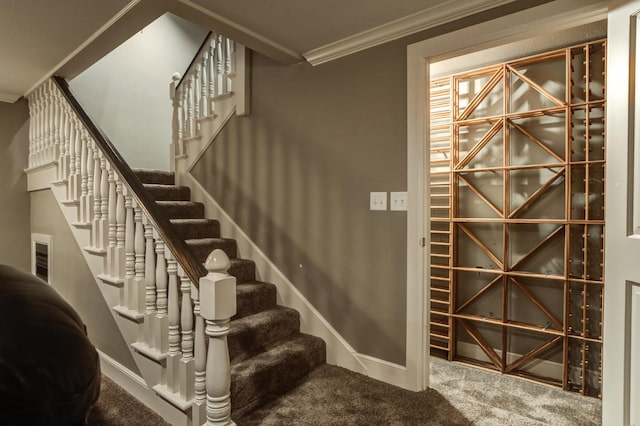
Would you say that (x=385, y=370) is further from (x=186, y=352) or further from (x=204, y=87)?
(x=204, y=87)

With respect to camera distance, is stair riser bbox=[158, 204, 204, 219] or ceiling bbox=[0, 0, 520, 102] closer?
ceiling bbox=[0, 0, 520, 102]

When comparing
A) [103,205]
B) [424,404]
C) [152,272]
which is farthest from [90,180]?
[424,404]

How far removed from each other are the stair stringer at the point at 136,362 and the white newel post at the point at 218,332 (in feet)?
1.14

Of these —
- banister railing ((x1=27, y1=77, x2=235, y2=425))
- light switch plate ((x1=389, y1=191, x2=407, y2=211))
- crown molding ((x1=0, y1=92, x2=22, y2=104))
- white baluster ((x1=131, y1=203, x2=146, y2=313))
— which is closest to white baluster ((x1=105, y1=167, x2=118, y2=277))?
banister railing ((x1=27, y1=77, x2=235, y2=425))

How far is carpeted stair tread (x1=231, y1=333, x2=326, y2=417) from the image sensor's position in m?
1.90

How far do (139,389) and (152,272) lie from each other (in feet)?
2.45

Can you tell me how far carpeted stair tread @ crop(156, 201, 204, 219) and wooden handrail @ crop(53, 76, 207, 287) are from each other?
2.81 feet

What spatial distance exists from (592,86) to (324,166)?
1832 millimetres

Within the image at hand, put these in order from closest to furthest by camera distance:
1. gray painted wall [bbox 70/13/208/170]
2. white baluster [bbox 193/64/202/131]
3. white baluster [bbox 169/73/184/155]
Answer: white baluster [bbox 193/64/202/131] < white baluster [bbox 169/73/184/155] < gray painted wall [bbox 70/13/208/170]

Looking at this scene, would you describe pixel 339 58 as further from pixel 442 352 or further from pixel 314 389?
pixel 442 352

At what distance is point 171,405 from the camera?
6.04ft

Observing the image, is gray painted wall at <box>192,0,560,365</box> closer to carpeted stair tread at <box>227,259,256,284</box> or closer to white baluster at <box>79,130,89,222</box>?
carpeted stair tread at <box>227,259,256,284</box>

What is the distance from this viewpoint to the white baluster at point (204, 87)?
3.34 m

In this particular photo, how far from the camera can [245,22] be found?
2.10m
